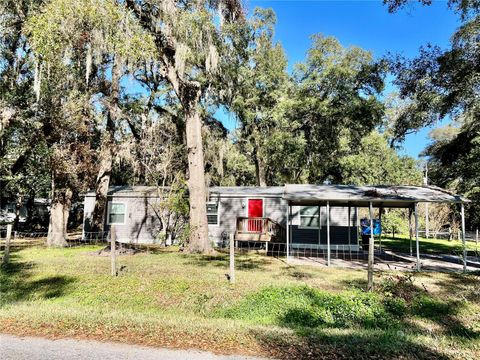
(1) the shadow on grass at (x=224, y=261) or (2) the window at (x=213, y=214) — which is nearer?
(1) the shadow on grass at (x=224, y=261)

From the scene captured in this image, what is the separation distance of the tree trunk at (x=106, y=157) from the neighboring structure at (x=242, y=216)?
29.2 inches

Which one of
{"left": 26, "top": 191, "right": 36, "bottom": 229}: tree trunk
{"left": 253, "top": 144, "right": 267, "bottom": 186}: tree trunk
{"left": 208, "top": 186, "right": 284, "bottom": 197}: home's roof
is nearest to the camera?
{"left": 208, "top": 186, "right": 284, "bottom": 197}: home's roof

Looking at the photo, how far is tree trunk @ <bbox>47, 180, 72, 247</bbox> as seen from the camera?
50.4 feet

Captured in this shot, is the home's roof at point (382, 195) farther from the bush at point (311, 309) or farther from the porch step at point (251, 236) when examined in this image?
the bush at point (311, 309)

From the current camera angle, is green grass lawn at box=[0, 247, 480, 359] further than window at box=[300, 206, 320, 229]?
No

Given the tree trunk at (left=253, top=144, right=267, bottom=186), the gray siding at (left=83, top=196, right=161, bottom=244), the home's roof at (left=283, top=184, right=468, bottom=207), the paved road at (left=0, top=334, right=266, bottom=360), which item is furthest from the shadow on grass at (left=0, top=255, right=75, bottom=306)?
the tree trunk at (left=253, top=144, right=267, bottom=186)

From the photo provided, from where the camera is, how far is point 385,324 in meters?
6.42

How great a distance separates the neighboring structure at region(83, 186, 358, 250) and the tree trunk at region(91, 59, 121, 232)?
0.74m

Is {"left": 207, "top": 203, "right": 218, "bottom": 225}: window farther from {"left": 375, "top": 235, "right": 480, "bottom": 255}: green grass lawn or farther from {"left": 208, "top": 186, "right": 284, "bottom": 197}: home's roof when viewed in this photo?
{"left": 375, "top": 235, "right": 480, "bottom": 255}: green grass lawn

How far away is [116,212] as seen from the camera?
1892cm

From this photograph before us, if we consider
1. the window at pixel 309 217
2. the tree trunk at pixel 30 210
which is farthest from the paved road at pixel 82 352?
the tree trunk at pixel 30 210

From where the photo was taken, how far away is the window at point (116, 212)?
18891 mm

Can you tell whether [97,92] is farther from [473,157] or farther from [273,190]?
[473,157]

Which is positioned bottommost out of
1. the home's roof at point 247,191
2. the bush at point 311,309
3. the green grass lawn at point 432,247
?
the bush at point 311,309
